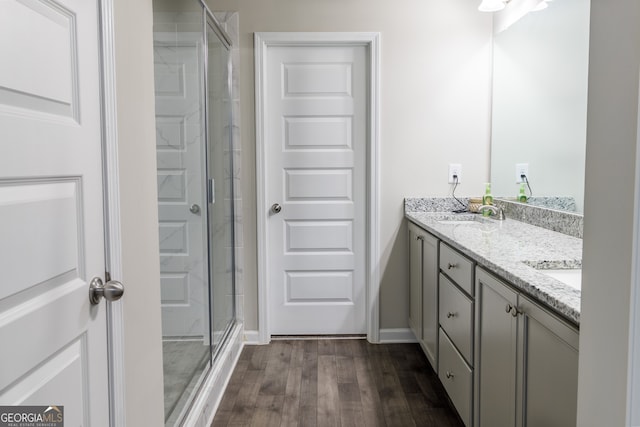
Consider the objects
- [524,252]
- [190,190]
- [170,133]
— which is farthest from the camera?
[190,190]

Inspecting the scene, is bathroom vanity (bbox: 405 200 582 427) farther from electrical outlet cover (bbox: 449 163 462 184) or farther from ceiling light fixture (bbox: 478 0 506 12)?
ceiling light fixture (bbox: 478 0 506 12)

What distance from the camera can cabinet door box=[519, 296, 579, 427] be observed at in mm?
1075

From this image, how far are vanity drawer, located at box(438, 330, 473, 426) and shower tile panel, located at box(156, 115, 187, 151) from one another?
4.85ft

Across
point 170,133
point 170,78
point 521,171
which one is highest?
point 170,78

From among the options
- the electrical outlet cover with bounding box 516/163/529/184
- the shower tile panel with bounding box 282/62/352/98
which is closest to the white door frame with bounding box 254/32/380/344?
the shower tile panel with bounding box 282/62/352/98

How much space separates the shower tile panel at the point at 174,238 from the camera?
1.81 meters

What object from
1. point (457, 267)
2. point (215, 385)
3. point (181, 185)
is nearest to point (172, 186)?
point (181, 185)

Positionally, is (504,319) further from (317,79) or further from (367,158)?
(317,79)

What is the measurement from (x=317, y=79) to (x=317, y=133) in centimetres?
36

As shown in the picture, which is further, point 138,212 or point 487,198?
point 487,198

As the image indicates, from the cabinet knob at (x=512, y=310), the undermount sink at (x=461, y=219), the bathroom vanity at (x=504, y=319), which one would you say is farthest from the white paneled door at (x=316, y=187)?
the cabinet knob at (x=512, y=310)

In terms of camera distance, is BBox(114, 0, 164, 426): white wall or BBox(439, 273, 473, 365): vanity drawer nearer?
BBox(114, 0, 164, 426): white wall

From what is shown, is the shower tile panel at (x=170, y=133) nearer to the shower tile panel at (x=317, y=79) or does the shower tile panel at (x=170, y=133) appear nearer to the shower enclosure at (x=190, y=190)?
the shower enclosure at (x=190, y=190)

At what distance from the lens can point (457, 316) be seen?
6.56 feet
